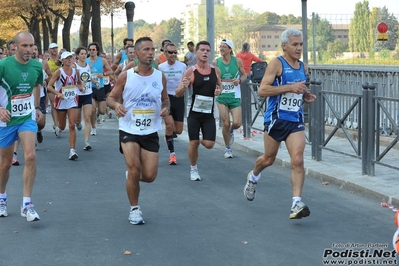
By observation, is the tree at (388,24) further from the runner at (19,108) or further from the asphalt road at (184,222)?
the runner at (19,108)

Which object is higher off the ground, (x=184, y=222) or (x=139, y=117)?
(x=139, y=117)

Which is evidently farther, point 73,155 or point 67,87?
point 67,87

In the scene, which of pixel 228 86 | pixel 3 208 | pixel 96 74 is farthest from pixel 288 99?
pixel 96 74

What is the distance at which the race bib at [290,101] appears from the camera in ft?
25.5

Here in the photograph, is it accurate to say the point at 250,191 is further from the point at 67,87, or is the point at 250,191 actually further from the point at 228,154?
the point at 67,87

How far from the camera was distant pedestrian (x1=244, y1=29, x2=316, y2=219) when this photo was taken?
24.9 ft

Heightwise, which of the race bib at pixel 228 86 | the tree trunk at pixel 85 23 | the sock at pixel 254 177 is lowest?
the sock at pixel 254 177

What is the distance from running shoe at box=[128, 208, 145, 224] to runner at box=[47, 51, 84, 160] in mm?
5440

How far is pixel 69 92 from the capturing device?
43.3 ft

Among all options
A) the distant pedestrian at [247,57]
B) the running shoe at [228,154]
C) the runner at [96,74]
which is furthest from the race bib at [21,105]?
the distant pedestrian at [247,57]

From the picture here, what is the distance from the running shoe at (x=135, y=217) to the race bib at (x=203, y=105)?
3181mm

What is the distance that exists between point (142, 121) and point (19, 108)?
1369mm

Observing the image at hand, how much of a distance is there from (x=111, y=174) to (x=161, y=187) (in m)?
1.43

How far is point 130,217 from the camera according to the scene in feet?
25.1
